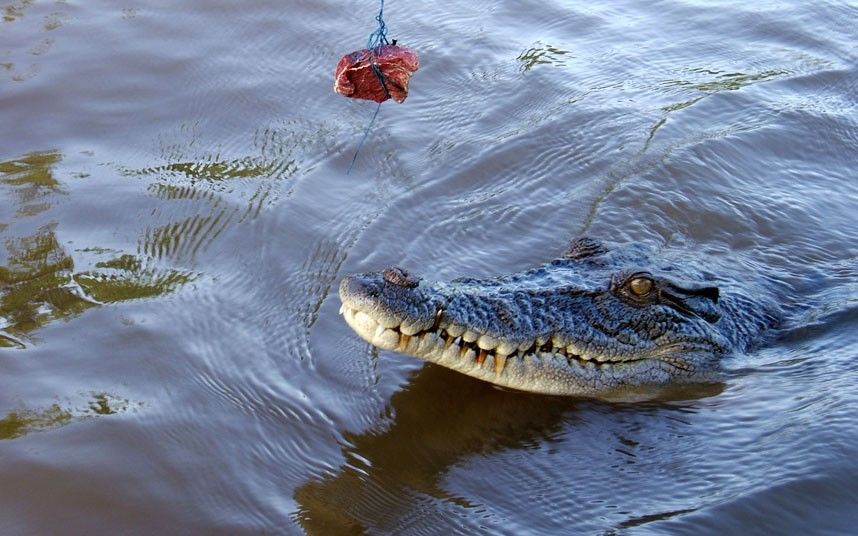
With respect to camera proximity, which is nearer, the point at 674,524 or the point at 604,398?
the point at 674,524

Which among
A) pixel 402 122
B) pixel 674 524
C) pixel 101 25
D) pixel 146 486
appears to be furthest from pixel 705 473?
pixel 101 25

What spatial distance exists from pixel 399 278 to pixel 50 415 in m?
1.47

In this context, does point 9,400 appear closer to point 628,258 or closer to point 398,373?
point 398,373

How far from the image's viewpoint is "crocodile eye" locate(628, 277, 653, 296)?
15.8 feet

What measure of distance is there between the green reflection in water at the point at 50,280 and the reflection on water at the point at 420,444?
139cm

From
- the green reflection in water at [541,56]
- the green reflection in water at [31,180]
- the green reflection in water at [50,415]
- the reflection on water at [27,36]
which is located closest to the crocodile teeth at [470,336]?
the green reflection in water at [50,415]

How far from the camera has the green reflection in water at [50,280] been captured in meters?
4.52

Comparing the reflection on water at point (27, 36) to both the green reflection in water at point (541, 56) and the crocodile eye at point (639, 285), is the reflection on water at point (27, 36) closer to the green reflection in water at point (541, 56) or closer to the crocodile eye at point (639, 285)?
the green reflection in water at point (541, 56)

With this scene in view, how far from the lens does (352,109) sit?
264 inches

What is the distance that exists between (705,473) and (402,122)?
344cm

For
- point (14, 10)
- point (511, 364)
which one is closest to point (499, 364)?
point (511, 364)

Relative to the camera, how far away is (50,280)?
15.6 feet

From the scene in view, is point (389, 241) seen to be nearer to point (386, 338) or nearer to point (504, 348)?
point (504, 348)

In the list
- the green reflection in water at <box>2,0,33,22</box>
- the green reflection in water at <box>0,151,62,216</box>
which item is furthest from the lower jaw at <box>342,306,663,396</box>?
the green reflection in water at <box>2,0,33,22</box>
